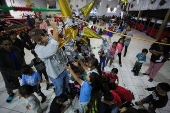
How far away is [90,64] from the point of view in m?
1.57

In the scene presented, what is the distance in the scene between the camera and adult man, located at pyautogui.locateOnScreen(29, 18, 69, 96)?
101 cm

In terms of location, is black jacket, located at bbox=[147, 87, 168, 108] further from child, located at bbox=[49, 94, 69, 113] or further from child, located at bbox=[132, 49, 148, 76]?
child, located at bbox=[49, 94, 69, 113]

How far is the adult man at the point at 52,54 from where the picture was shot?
1.01m

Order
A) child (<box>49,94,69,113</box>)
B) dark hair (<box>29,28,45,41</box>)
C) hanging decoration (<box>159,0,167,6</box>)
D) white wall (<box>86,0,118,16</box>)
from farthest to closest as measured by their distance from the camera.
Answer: white wall (<box>86,0,118,16</box>)
hanging decoration (<box>159,0,167,6</box>)
child (<box>49,94,69,113</box>)
dark hair (<box>29,28,45,41</box>)

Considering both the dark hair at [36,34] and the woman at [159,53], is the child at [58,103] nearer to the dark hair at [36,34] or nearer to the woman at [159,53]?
the dark hair at [36,34]

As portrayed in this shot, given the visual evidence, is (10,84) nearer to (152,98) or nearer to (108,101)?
(108,101)

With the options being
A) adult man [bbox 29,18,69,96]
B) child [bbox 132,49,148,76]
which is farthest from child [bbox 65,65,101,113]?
child [bbox 132,49,148,76]

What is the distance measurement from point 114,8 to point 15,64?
2013cm

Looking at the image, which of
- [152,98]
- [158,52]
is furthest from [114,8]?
[152,98]

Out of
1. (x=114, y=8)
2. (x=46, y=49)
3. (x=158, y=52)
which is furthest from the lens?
(x=114, y=8)

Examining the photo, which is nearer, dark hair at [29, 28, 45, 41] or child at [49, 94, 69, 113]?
dark hair at [29, 28, 45, 41]

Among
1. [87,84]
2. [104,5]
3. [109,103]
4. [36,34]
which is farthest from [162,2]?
[104,5]

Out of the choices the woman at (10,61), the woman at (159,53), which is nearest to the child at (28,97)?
the woman at (10,61)

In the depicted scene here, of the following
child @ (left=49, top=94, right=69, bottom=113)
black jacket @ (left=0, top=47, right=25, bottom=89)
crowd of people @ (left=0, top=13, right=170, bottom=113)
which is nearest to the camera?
crowd of people @ (left=0, top=13, right=170, bottom=113)
